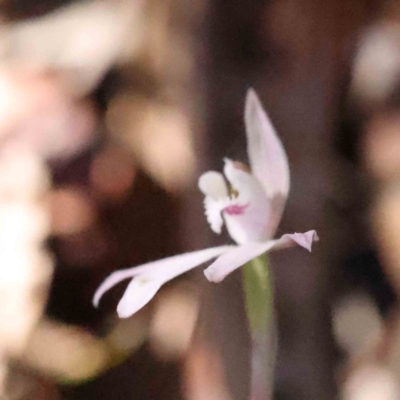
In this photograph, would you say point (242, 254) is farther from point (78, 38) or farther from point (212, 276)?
point (78, 38)

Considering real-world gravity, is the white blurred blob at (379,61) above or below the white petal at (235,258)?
above

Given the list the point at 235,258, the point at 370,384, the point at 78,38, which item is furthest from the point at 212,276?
the point at 78,38

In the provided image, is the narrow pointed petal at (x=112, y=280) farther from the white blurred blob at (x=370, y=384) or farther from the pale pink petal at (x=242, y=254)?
the white blurred blob at (x=370, y=384)

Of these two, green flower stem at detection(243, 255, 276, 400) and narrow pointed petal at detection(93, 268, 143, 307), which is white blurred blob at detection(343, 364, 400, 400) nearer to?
green flower stem at detection(243, 255, 276, 400)

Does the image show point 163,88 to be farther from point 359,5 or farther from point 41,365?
point 41,365

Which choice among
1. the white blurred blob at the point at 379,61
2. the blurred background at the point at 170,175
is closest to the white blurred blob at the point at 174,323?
the blurred background at the point at 170,175

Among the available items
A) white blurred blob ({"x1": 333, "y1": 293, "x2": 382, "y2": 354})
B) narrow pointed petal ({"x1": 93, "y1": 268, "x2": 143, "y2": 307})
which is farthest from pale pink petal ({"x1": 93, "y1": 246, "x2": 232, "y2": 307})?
white blurred blob ({"x1": 333, "y1": 293, "x2": 382, "y2": 354})

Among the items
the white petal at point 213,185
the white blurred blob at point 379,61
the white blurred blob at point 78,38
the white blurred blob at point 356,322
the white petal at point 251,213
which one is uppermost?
the white blurred blob at point 78,38

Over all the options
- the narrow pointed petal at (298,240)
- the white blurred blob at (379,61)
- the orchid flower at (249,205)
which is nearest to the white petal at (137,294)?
the orchid flower at (249,205)
